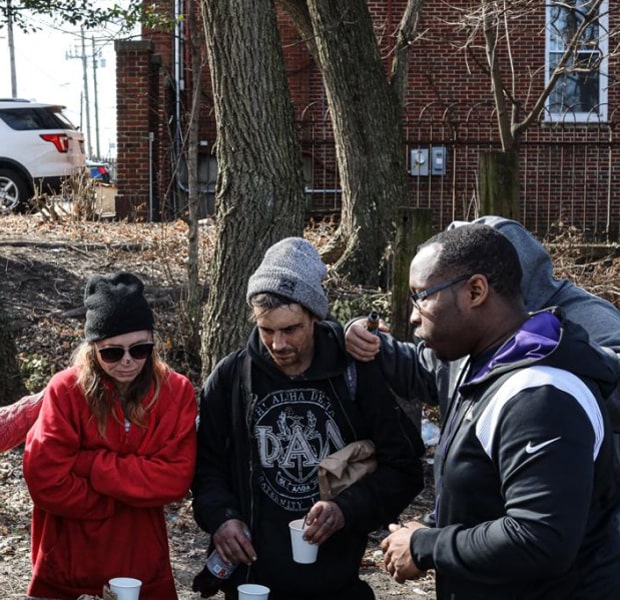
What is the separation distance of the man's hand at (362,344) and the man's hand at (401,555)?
71 centimetres

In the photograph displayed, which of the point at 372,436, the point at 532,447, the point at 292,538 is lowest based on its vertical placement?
the point at 292,538

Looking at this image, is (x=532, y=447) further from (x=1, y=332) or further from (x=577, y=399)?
(x=1, y=332)

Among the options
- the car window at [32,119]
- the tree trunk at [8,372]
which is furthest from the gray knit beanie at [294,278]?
the car window at [32,119]

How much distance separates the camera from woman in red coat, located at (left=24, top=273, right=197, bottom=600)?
343 centimetres

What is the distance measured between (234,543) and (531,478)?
3.94 feet

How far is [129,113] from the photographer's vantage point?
17359 millimetres

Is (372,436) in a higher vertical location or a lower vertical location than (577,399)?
lower

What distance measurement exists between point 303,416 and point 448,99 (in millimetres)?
15526

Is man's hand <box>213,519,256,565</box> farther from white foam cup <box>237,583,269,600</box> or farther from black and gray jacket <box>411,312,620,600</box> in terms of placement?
black and gray jacket <box>411,312,620,600</box>

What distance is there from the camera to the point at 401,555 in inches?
110

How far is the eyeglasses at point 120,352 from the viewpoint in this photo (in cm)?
346

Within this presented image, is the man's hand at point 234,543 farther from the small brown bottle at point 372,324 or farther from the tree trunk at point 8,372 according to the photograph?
the tree trunk at point 8,372

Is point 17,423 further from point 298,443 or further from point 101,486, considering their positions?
point 298,443

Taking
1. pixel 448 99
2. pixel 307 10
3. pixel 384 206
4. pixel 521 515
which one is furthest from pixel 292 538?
pixel 448 99
